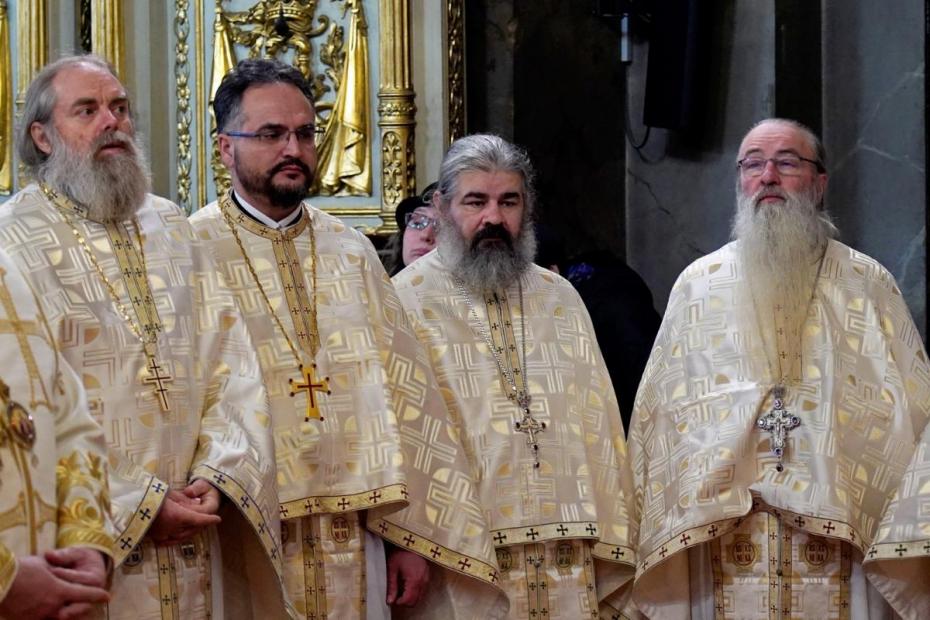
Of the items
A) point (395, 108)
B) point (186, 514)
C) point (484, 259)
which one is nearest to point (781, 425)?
point (484, 259)

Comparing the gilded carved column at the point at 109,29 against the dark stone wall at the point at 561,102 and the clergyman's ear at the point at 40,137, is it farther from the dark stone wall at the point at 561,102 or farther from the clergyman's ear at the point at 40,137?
the clergyman's ear at the point at 40,137

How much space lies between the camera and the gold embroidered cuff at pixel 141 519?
3590mm

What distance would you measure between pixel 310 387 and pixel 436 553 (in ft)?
1.85

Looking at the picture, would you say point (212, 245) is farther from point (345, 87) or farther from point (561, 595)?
point (345, 87)

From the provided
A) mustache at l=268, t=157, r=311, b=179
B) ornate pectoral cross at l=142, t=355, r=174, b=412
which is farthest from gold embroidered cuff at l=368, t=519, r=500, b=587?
mustache at l=268, t=157, r=311, b=179

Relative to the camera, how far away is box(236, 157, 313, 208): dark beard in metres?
4.34

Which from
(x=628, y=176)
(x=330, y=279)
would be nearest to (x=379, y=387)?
(x=330, y=279)

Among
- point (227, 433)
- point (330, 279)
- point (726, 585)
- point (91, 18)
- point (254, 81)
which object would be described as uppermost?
point (91, 18)

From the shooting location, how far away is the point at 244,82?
14.5 feet

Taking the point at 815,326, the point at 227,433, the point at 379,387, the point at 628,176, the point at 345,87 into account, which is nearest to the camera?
the point at 227,433

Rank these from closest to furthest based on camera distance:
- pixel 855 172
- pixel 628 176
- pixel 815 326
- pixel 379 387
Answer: pixel 379 387, pixel 815 326, pixel 855 172, pixel 628 176

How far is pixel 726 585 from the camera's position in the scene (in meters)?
4.54

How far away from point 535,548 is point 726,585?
22.0 inches

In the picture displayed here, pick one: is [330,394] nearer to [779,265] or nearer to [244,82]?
[244,82]
